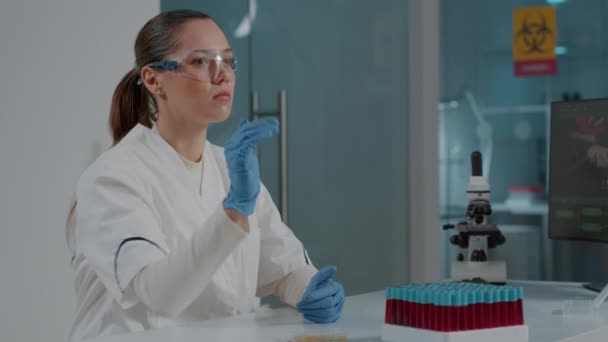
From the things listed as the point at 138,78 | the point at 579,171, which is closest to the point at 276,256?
the point at 138,78

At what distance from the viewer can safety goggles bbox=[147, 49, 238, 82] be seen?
7.04ft

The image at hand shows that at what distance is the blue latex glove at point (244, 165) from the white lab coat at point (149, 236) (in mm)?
39

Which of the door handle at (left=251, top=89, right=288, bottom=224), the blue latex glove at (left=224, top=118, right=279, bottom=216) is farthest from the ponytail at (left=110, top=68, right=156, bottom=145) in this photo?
the door handle at (left=251, top=89, right=288, bottom=224)

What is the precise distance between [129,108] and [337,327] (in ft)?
2.92

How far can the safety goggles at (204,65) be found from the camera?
2.15 m

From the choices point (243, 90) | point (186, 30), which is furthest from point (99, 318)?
point (243, 90)

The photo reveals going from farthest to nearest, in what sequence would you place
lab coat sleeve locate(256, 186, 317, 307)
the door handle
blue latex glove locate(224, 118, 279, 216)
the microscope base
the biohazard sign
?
the biohazard sign < the door handle < the microscope base < lab coat sleeve locate(256, 186, 317, 307) < blue latex glove locate(224, 118, 279, 216)

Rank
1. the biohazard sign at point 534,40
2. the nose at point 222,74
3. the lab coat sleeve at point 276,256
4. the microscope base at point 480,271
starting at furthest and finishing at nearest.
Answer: the biohazard sign at point 534,40
the microscope base at point 480,271
the lab coat sleeve at point 276,256
the nose at point 222,74

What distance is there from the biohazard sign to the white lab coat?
2884 millimetres

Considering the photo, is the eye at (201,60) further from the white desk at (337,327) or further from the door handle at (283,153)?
the door handle at (283,153)

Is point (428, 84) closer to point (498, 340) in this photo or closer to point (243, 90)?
point (243, 90)

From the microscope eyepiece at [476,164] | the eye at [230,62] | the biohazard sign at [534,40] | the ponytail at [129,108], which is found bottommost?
the microscope eyepiece at [476,164]

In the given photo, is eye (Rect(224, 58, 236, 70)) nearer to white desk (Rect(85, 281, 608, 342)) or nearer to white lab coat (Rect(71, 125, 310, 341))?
white lab coat (Rect(71, 125, 310, 341))

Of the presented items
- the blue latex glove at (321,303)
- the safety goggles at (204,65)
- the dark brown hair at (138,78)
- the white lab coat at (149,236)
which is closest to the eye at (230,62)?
the safety goggles at (204,65)
